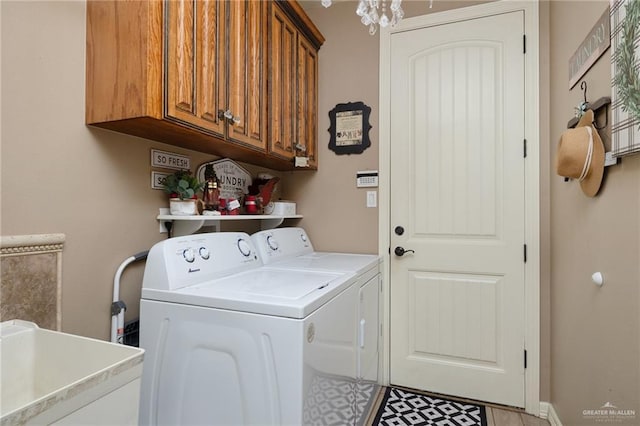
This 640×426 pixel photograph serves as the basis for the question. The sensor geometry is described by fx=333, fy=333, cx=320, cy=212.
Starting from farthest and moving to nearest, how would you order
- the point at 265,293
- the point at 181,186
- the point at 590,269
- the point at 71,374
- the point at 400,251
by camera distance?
the point at 400,251
the point at 181,186
the point at 590,269
the point at 265,293
the point at 71,374

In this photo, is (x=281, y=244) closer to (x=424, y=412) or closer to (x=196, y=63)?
(x=196, y=63)

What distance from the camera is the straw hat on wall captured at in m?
1.20

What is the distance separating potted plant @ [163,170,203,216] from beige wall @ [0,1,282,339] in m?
0.10

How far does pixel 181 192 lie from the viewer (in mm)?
1499

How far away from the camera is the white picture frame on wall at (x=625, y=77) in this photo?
37.2 inches

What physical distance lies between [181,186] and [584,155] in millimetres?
1627

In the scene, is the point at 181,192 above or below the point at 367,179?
below

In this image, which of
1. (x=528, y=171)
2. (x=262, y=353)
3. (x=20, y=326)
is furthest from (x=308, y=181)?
(x=20, y=326)

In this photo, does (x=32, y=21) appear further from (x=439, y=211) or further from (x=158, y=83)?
(x=439, y=211)

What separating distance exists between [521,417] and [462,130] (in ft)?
5.70

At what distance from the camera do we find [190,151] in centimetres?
169

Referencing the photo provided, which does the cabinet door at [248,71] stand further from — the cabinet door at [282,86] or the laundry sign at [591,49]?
the laundry sign at [591,49]

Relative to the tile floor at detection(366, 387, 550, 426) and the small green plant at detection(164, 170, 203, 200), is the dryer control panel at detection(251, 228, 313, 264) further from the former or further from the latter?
the tile floor at detection(366, 387, 550, 426)
